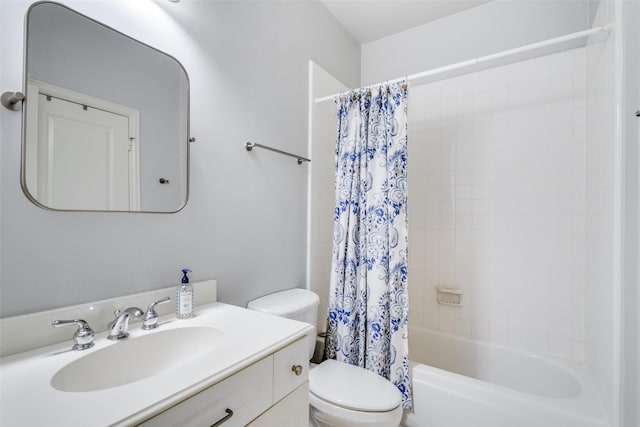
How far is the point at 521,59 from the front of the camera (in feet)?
6.53

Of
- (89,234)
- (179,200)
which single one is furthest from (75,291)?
(179,200)

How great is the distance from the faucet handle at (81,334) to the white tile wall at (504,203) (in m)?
2.03

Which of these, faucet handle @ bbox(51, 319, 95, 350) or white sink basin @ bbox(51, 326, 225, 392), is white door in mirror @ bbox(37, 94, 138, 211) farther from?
white sink basin @ bbox(51, 326, 225, 392)

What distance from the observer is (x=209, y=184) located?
4.30ft

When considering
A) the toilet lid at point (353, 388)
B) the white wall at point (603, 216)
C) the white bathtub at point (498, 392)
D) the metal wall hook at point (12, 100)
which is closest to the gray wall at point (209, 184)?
the metal wall hook at point (12, 100)

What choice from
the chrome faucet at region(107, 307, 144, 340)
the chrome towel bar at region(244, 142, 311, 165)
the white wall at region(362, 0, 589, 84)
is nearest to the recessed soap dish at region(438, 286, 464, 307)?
the chrome towel bar at region(244, 142, 311, 165)

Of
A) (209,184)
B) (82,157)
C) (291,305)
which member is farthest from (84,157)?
(291,305)

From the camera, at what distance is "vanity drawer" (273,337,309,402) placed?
88cm

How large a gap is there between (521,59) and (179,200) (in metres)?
2.25

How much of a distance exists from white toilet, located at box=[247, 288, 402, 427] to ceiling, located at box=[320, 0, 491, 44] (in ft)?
6.52

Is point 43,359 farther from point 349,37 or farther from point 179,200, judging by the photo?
point 349,37

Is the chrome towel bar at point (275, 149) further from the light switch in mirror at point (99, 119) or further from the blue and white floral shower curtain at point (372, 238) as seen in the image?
the light switch in mirror at point (99, 119)

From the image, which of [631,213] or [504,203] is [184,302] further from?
[504,203]

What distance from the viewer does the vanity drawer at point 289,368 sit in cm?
88
